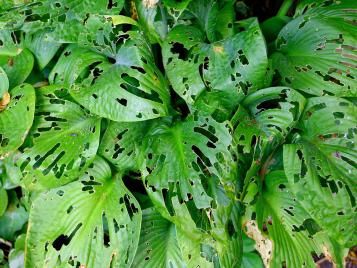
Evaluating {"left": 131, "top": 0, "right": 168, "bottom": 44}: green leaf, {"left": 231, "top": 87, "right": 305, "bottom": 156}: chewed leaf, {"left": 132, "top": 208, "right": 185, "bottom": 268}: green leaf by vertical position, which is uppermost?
{"left": 131, "top": 0, "right": 168, "bottom": 44}: green leaf

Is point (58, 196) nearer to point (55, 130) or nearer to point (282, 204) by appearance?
point (55, 130)

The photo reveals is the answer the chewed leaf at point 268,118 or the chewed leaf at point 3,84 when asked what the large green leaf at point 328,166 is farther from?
the chewed leaf at point 3,84

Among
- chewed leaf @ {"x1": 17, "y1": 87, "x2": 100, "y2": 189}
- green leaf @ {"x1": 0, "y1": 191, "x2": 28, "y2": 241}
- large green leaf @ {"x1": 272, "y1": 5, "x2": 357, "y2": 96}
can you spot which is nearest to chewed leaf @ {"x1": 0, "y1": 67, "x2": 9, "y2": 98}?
chewed leaf @ {"x1": 17, "y1": 87, "x2": 100, "y2": 189}

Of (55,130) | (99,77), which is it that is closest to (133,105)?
(99,77)

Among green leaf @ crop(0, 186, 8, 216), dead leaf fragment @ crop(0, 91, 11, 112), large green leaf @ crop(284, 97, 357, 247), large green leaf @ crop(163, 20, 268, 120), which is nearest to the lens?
large green leaf @ crop(284, 97, 357, 247)

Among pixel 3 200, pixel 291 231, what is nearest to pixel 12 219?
pixel 3 200

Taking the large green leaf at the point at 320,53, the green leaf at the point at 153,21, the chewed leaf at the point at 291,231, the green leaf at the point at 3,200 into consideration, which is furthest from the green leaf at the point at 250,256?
the green leaf at the point at 3,200

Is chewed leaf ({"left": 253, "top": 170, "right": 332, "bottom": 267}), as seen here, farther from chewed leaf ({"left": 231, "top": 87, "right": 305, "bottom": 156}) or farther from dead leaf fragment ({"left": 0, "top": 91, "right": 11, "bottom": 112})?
dead leaf fragment ({"left": 0, "top": 91, "right": 11, "bottom": 112})
